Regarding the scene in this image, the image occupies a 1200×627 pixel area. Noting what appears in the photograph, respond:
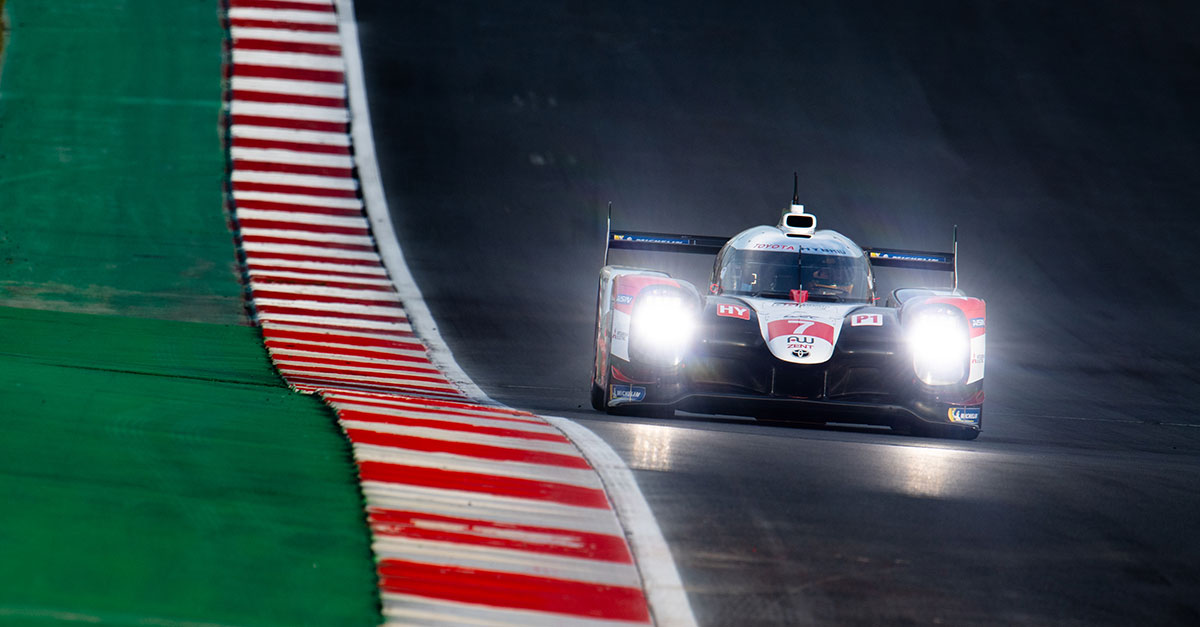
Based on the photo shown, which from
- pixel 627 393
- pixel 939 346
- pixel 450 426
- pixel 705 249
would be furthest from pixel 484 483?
pixel 705 249

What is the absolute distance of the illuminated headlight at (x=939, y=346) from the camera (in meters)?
9.09

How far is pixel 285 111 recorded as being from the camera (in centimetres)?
1847

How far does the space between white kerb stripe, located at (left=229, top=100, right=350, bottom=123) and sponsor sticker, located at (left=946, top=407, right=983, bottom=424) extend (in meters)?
11.6

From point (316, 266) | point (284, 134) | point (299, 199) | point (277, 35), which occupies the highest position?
point (277, 35)

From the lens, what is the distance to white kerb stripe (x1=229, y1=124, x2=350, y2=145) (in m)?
17.8

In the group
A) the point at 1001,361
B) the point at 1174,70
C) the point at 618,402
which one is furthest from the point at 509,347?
the point at 1174,70

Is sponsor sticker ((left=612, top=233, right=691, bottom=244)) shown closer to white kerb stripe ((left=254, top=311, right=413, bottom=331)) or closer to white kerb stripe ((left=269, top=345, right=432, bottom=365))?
white kerb stripe ((left=269, top=345, right=432, bottom=365))

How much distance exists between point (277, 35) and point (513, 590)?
16.9m

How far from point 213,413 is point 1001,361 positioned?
827 cm

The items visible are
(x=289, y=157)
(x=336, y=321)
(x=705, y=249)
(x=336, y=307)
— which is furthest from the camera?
(x=289, y=157)

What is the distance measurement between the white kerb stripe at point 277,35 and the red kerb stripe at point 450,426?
13.9m

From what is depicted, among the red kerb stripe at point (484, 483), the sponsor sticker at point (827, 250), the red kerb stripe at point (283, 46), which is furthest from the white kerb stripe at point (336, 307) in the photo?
the red kerb stripe at point (283, 46)

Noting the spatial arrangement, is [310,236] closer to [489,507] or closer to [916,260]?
[916,260]

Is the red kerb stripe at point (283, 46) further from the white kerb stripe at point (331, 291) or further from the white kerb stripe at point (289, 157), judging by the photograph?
the white kerb stripe at point (331, 291)
